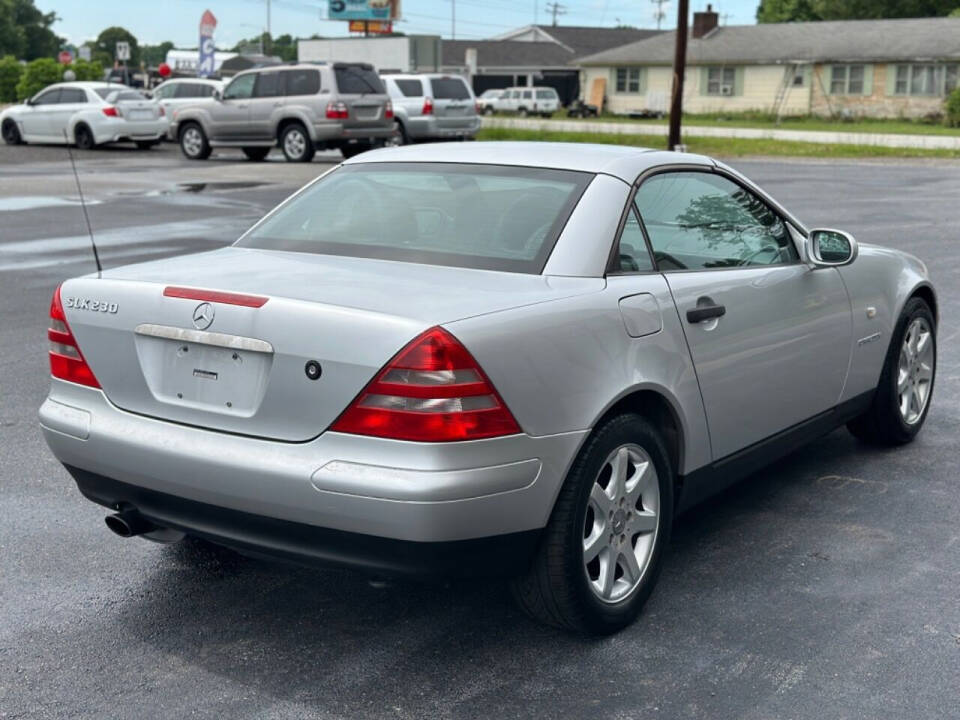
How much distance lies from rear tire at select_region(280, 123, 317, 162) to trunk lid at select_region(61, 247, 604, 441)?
895 inches

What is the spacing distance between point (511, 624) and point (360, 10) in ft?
233

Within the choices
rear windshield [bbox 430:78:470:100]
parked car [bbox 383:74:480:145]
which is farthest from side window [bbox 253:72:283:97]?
rear windshield [bbox 430:78:470:100]

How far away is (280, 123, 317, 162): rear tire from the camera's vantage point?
26.3 m

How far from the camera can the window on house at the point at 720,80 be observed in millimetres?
64125

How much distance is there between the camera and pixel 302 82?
2623 centimetres

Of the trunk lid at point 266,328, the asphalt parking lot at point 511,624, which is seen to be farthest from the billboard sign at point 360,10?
the trunk lid at point 266,328

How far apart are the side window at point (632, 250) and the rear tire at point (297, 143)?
2262 centimetres

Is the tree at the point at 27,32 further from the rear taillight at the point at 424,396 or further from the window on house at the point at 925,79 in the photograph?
the rear taillight at the point at 424,396

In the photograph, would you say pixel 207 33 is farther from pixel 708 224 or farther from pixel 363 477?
pixel 363 477

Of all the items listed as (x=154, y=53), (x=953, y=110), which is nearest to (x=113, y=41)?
(x=154, y=53)

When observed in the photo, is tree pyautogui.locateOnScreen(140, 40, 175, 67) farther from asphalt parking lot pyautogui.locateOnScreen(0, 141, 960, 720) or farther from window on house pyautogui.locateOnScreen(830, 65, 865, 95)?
asphalt parking lot pyautogui.locateOnScreen(0, 141, 960, 720)

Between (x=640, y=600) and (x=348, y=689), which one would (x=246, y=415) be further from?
(x=640, y=600)

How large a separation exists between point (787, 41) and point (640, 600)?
6368 centimetres

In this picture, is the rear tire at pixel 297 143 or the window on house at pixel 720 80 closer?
the rear tire at pixel 297 143
